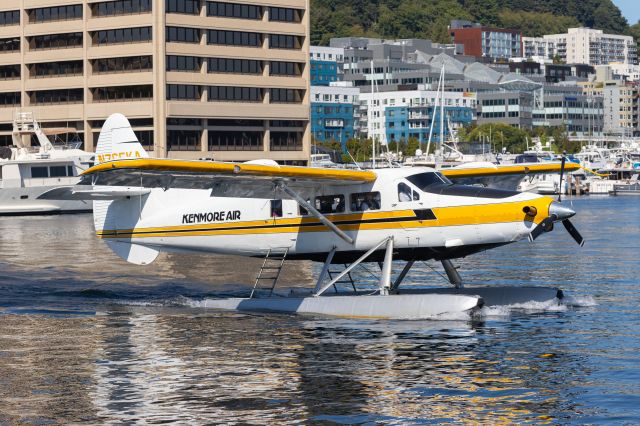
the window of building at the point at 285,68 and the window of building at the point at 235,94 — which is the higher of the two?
the window of building at the point at 285,68

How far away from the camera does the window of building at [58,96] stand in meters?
82.9

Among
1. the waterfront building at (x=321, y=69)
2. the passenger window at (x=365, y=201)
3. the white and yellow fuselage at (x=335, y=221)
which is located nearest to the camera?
the white and yellow fuselage at (x=335, y=221)

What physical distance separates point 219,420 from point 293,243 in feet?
29.1

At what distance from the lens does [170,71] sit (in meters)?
78.9

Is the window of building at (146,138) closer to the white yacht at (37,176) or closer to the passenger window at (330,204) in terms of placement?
the white yacht at (37,176)

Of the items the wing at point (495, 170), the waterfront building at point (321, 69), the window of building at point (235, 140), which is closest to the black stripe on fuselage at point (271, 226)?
the wing at point (495, 170)

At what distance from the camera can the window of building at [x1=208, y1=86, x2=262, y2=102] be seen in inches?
3201

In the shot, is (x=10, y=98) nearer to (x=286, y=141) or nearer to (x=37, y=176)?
(x=37, y=176)

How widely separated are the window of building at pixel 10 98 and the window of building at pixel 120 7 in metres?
9.70

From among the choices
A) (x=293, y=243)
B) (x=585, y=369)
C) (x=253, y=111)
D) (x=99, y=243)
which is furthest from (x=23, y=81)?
(x=585, y=369)

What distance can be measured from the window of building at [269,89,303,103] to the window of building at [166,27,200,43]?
24.6 feet

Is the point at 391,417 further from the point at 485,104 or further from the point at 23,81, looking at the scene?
the point at 485,104

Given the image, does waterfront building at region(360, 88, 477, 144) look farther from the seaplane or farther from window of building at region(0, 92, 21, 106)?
the seaplane

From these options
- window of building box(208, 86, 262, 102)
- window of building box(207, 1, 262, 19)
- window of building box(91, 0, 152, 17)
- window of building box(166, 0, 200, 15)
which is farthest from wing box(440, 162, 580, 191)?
window of building box(207, 1, 262, 19)
